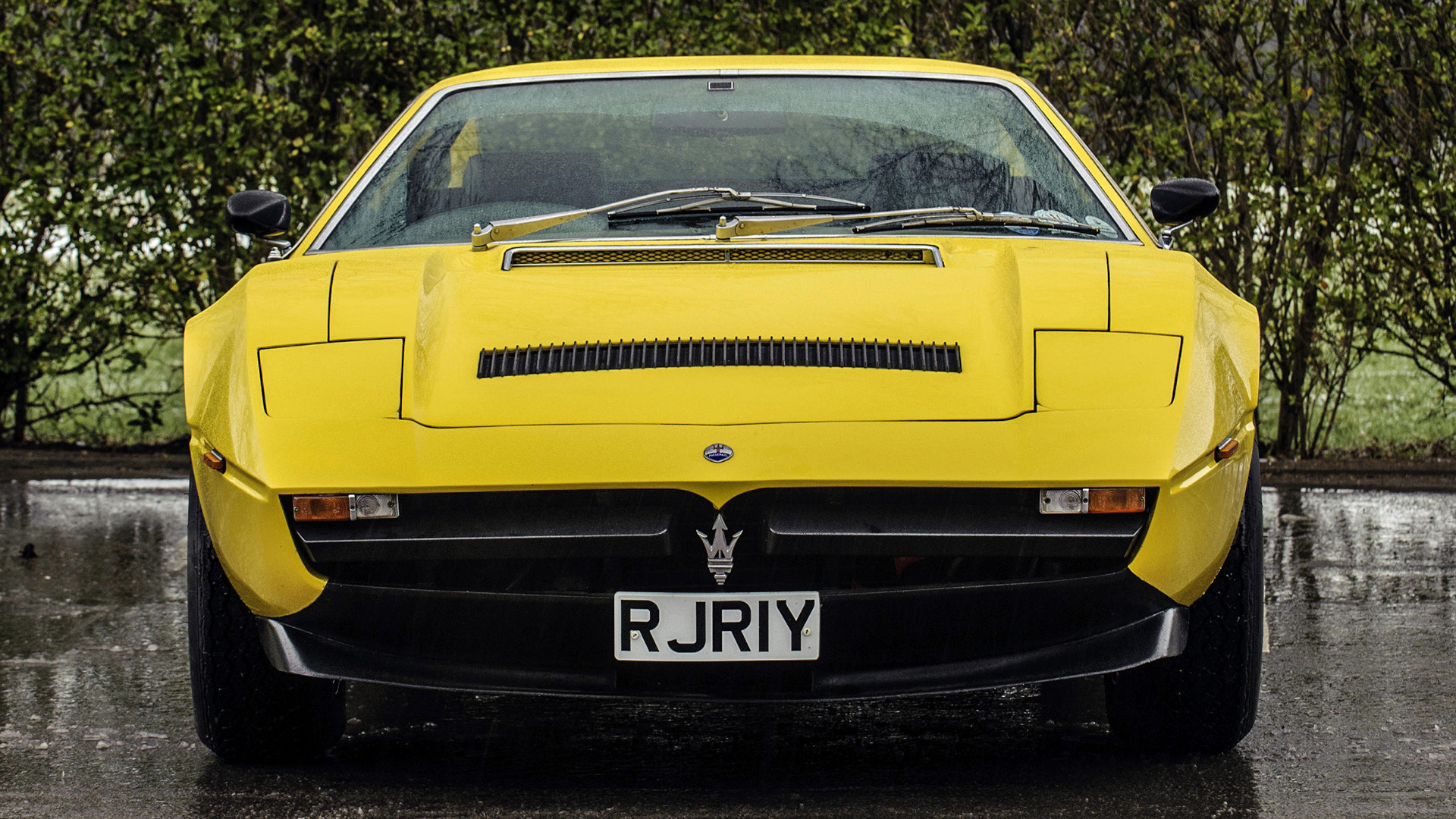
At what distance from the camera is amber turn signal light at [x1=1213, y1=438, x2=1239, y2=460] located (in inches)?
120

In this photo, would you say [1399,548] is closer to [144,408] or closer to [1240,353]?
[1240,353]

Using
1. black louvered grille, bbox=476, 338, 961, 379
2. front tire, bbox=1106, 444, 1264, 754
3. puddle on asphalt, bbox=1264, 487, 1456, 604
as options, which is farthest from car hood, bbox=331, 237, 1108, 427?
puddle on asphalt, bbox=1264, 487, 1456, 604

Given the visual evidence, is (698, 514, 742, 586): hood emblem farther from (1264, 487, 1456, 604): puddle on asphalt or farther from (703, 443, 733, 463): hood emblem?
(1264, 487, 1456, 604): puddle on asphalt

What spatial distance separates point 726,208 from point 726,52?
4.46 m

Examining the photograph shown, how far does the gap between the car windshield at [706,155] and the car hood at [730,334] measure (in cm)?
40

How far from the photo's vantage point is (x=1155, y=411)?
3.02 m

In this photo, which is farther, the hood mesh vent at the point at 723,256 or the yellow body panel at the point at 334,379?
the hood mesh vent at the point at 723,256

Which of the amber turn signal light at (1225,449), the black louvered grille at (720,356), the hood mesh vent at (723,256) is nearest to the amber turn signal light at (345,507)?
the black louvered grille at (720,356)

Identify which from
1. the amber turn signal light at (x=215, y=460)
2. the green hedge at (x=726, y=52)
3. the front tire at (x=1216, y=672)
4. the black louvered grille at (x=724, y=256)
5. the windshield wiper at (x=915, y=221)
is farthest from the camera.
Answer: the green hedge at (x=726, y=52)

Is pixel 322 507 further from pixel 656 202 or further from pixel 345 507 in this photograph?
pixel 656 202

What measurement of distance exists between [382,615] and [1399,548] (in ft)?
13.5

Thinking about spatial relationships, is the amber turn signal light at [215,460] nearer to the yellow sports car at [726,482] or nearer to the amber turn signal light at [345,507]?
the yellow sports car at [726,482]

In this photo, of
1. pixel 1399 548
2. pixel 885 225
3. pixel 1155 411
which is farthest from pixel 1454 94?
pixel 1155 411

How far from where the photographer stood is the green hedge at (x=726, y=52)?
752 cm
